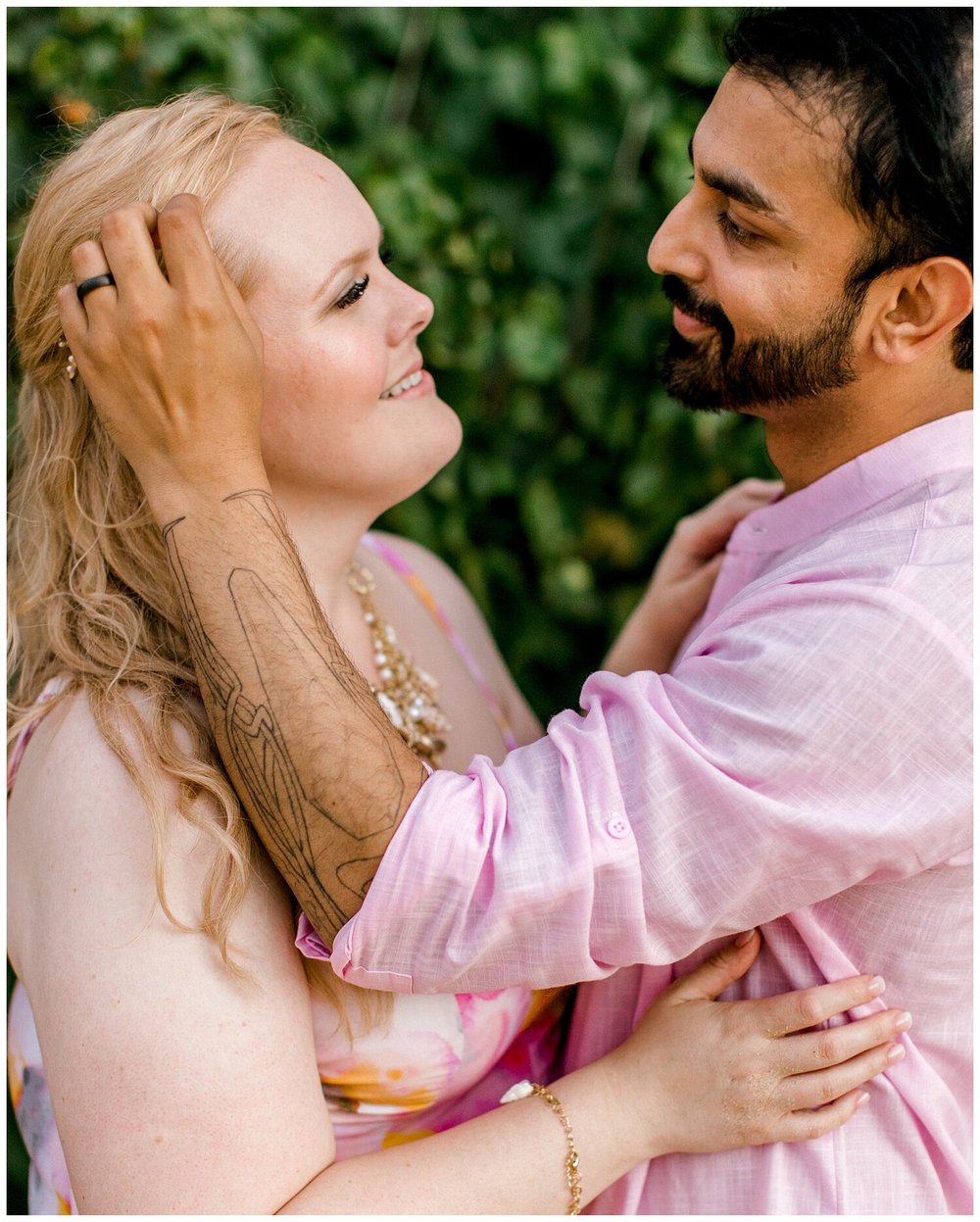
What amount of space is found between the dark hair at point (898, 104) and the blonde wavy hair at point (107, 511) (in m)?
0.81

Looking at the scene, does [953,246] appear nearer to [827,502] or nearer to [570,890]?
[827,502]

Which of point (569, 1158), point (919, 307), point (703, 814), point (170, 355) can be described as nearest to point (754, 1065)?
point (569, 1158)

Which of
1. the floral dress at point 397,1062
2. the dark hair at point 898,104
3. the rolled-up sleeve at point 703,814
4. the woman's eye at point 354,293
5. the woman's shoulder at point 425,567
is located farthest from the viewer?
the woman's shoulder at point 425,567

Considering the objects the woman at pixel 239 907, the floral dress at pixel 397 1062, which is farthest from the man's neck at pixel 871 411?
the floral dress at pixel 397 1062

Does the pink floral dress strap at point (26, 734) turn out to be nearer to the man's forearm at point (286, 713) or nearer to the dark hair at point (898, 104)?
the man's forearm at point (286, 713)

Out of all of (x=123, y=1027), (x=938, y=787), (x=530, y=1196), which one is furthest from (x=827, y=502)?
(x=123, y=1027)

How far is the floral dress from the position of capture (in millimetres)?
1577

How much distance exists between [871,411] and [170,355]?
100 cm

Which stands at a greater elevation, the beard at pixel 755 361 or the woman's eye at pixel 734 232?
the woman's eye at pixel 734 232

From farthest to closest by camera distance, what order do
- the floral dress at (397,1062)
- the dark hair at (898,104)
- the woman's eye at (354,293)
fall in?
the woman's eye at (354,293) < the floral dress at (397,1062) < the dark hair at (898,104)

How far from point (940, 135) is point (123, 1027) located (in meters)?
1.54

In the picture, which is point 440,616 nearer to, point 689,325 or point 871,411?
point 689,325

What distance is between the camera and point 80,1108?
1396mm

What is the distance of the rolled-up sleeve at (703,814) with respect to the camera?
52.1 inches
